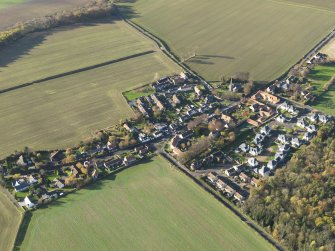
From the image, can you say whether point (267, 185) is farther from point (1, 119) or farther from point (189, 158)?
point (1, 119)

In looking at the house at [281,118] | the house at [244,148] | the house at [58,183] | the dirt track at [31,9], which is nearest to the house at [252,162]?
the house at [244,148]

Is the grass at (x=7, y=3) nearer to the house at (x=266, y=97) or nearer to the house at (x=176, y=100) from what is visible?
the house at (x=176, y=100)

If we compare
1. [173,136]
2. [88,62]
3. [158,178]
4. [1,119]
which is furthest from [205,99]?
[1,119]

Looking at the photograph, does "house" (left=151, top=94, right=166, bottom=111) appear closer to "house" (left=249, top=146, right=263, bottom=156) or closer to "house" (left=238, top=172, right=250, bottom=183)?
"house" (left=249, top=146, right=263, bottom=156)

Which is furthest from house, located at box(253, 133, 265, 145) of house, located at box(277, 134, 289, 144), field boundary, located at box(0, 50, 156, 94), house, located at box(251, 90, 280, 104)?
field boundary, located at box(0, 50, 156, 94)

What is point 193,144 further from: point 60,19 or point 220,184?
point 60,19

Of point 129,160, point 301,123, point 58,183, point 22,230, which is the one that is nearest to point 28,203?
point 22,230

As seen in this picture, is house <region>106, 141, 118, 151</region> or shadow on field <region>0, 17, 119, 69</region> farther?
shadow on field <region>0, 17, 119, 69</region>
